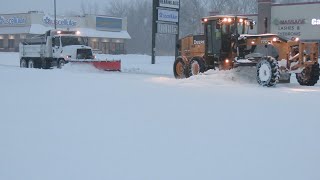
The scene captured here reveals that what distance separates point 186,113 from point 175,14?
2508 centimetres

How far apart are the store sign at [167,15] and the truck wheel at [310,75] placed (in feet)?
53.0

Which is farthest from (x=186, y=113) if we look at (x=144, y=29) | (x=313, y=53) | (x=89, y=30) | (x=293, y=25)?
(x=144, y=29)

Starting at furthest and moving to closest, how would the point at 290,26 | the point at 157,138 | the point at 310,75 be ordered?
the point at 290,26 < the point at 310,75 < the point at 157,138

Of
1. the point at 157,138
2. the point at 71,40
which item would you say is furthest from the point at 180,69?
the point at 157,138

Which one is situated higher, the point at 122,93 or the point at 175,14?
the point at 175,14

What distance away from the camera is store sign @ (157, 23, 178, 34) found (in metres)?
32.5

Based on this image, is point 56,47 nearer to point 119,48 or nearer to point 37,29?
point 37,29

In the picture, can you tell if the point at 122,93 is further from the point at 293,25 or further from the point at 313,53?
the point at 293,25

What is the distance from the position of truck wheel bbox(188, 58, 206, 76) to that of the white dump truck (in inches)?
281

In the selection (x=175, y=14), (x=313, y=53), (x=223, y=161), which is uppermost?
(x=175, y=14)

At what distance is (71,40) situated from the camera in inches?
1058

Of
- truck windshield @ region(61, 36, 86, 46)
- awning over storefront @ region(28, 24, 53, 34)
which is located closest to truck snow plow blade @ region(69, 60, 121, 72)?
truck windshield @ region(61, 36, 86, 46)

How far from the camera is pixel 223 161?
570 centimetres

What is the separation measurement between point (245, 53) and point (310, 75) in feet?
8.58
